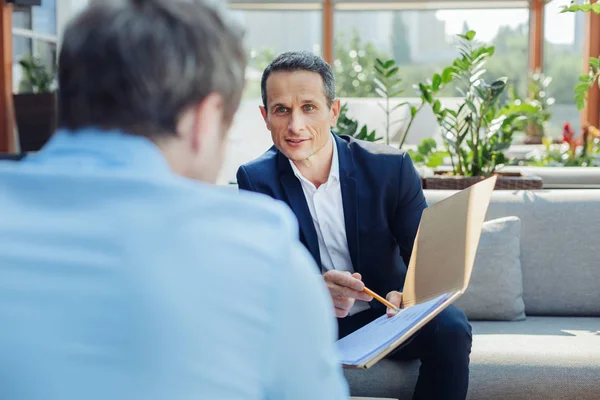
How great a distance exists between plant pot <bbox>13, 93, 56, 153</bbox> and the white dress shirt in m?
2.63

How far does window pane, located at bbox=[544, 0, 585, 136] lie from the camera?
36.1ft

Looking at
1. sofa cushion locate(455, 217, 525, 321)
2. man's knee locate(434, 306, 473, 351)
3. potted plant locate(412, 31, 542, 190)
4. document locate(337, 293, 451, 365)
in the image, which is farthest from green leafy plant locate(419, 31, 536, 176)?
document locate(337, 293, 451, 365)

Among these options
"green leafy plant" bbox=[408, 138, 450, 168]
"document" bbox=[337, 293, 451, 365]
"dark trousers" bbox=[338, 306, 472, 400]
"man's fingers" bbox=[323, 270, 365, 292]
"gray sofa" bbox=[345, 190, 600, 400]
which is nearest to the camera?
"document" bbox=[337, 293, 451, 365]

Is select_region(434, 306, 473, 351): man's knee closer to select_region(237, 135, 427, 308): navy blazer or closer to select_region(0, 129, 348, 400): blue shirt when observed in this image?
select_region(237, 135, 427, 308): navy blazer

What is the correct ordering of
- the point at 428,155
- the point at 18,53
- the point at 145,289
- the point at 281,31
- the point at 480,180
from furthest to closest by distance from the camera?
1. the point at 281,31
2. the point at 18,53
3. the point at 428,155
4. the point at 480,180
5. the point at 145,289

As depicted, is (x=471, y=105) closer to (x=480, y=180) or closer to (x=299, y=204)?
(x=480, y=180)

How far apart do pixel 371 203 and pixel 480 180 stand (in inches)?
39.1

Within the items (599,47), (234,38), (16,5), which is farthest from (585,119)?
(234,38)

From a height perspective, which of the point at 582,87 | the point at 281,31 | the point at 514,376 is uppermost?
the point at 281,31

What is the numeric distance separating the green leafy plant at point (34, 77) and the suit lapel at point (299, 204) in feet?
8.69

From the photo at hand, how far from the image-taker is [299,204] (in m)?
2.25

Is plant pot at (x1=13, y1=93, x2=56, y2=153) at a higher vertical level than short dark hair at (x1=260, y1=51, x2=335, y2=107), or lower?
lower

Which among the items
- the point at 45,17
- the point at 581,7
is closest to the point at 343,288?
the point at 581,7

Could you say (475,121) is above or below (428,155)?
above
